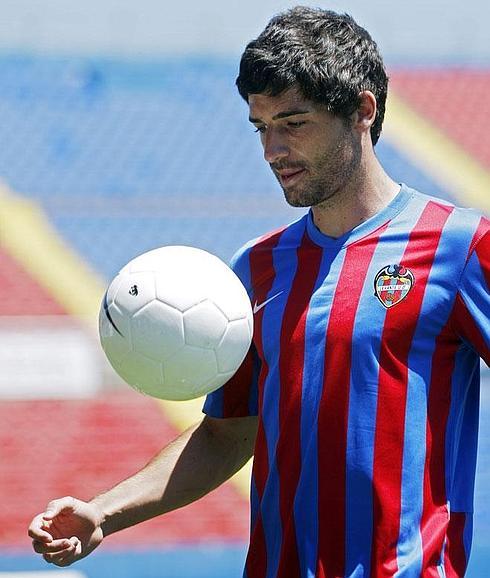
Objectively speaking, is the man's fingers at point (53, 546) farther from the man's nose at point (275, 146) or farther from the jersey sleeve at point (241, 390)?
the man's nose at point (275, 146)

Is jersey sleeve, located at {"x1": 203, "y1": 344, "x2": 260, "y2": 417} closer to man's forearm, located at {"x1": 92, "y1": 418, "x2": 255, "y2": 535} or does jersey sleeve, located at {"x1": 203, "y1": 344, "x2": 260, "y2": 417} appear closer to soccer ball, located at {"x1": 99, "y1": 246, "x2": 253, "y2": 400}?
man's forearm, located at {"x1": 92, "y1": 418, "x2": 255, "y2": 535}

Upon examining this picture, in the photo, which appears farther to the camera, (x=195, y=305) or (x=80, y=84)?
(x=80, y=84)

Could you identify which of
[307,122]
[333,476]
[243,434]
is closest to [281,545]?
[333,476]

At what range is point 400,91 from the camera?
36.9 ft

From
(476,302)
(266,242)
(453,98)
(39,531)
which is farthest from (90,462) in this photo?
(453,98)

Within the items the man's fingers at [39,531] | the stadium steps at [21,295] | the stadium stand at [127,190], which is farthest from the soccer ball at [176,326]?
the stadium steps at [21,295]

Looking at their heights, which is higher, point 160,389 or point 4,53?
point 160,389

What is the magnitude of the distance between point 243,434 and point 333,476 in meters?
0.46

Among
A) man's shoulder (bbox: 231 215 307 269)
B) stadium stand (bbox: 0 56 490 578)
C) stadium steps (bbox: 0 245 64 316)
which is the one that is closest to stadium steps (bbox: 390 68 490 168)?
stadium stand (bbox: 0 56 490 578)

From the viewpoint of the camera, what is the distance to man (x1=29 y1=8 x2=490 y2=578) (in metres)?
2.24

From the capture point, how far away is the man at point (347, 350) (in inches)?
88.0

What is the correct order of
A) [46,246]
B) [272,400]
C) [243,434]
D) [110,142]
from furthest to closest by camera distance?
[110,142]
[46,246]
[243,434]
[272,400]

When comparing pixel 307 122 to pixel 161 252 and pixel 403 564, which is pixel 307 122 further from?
pixel 403 564

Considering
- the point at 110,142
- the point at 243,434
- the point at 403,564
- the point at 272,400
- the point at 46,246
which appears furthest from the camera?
the point at 110,142
